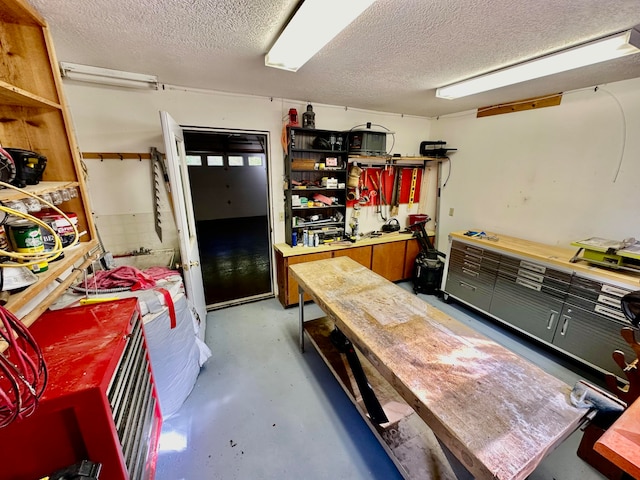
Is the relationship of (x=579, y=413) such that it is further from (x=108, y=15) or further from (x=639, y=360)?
(x=108, y=15)

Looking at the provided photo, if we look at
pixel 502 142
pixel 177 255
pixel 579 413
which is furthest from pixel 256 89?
pixel 579 413

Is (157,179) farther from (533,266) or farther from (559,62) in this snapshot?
(533,266)

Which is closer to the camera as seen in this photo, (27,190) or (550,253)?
(27,190)

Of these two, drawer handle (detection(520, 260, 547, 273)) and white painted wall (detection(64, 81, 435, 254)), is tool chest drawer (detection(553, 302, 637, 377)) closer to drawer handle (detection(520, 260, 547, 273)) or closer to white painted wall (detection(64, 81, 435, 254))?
drawer handle (detection(520, 260, 547, 273))

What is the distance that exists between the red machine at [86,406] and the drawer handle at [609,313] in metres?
3.25

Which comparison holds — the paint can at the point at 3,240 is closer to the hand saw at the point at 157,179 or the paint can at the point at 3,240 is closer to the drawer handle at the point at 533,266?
the hand saw at the point at 157,179

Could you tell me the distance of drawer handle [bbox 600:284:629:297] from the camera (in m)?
1.91

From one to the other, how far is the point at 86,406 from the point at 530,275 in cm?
331

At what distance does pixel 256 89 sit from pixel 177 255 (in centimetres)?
196

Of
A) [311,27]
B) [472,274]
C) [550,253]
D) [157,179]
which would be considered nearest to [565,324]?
[550,253]

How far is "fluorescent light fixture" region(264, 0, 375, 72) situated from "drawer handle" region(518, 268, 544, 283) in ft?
8.82

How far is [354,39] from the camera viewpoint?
4.99ft

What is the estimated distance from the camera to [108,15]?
1.29 m

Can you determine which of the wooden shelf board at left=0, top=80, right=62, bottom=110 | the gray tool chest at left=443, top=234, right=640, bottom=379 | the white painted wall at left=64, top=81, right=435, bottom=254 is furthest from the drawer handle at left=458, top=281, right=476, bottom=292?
the wooden shelf board at left=0, top=80, right=62, bottom=110
